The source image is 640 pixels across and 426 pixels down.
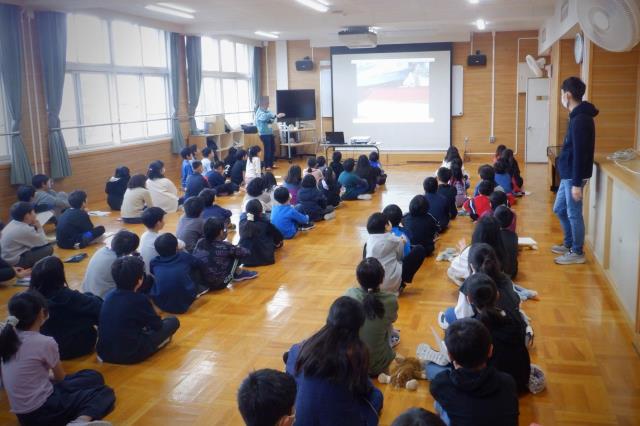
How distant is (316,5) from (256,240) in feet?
13.4

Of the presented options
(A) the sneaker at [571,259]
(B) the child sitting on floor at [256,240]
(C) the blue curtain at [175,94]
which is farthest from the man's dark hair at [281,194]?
(C) the blue curtain at [175,94]

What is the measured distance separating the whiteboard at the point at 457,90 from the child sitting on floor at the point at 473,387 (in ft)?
37.7

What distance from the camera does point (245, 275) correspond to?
200 inches

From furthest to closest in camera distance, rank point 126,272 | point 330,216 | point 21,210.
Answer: point 330,216
point 21,210
point 126,272

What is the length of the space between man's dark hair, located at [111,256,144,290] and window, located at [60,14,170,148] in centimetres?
552

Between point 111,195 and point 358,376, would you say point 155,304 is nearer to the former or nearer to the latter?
point 358,376

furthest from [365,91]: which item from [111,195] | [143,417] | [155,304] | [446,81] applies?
[143,417]

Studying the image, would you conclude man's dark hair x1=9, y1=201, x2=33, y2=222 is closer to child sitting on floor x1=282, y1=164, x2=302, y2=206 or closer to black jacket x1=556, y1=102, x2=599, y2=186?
child sitting on floor x1=282, y1=164, x2=302, y2=206

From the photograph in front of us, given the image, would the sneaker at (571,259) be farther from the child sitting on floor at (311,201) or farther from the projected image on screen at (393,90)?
the projected image on screen at (393,90)

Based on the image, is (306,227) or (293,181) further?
(293,181)

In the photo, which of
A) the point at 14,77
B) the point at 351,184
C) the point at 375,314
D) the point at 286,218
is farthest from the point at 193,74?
the point at 375,314

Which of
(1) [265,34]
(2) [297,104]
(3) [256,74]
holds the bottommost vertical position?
(2) [297,104]

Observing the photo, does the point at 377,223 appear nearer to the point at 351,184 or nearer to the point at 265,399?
the point at 265,399

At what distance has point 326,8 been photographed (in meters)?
8.41
